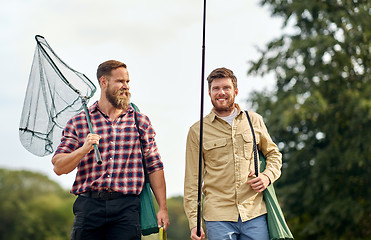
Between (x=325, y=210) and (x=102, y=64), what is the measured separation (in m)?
12.9

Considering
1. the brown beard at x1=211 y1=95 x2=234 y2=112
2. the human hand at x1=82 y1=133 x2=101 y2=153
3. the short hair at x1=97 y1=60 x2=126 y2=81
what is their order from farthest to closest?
the brown beard at x1=211 y1=95 x2=234 y2=112, the short hair at x1=97 y1=60 x2=126 y2=81, the human hand at x1=82 y1=133 x2=101 y2=153

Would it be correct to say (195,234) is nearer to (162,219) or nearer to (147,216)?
(162,219)

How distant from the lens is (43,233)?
66812 millimetres

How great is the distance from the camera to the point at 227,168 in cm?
425

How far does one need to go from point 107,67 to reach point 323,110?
39.6 feet

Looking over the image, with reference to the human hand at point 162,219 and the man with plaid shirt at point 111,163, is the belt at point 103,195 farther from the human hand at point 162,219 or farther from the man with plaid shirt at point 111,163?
the human hand at point 162,219

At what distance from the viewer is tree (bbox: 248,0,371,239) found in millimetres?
15570

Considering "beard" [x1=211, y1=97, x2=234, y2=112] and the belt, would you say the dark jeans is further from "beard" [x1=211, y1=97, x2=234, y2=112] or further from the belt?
"beard" [x1=211, y1=97, x2=234, y2=112]

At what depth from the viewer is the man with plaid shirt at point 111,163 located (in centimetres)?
395

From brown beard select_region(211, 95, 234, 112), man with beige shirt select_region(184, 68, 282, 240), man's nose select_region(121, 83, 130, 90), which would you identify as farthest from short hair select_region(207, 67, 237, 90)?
man's nose select_region(121, 83, 130, 90)

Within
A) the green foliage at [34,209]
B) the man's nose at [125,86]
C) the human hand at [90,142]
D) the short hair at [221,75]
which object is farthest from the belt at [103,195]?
the green foliage at [34,209]

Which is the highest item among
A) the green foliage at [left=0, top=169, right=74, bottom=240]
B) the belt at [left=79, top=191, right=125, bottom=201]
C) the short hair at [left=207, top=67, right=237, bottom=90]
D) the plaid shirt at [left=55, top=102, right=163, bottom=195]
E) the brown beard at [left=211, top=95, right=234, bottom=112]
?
the short hair at [left=207, top=67, right=237, bottom=90]

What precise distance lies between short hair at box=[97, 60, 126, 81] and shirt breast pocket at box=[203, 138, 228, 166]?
909 mm

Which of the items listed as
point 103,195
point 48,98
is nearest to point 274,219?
point 103,195
